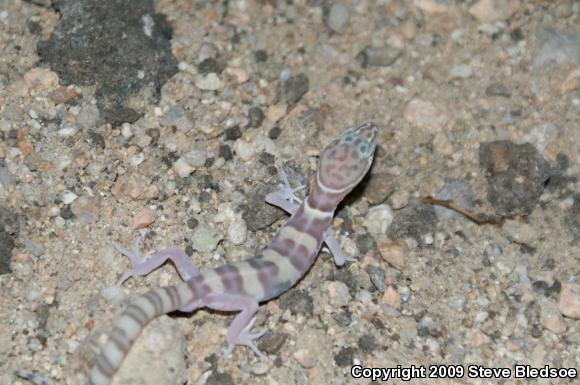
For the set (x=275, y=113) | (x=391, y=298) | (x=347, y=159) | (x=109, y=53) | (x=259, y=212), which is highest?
(x=109, y=53)

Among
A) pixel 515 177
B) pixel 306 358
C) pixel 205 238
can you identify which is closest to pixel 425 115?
pixel 515 177

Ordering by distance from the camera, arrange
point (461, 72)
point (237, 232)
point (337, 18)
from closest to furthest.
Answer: point (237, 232) < point (461, 72) < point (337, 18)

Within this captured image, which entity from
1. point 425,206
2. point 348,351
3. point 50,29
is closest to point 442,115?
point 425,206

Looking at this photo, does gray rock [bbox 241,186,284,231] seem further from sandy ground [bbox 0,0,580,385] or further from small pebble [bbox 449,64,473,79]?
small pebble [bbox 449,64,473,79]

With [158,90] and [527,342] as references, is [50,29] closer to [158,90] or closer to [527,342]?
[158,90]

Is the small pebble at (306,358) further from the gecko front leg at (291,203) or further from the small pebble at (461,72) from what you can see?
the small pebble at (461,72)

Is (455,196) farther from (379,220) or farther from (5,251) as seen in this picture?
(5,251)

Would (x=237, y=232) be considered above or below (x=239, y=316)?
above
